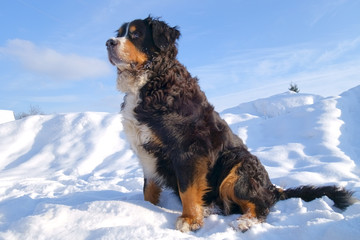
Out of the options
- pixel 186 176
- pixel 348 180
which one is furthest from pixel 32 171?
pixel 348 180

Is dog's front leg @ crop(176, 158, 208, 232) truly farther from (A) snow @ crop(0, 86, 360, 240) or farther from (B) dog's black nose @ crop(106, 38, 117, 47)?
(B) dog's black nose @ crop(106, 38, 117, 47)

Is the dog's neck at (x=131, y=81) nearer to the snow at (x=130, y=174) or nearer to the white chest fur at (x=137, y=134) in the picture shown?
the white chest fur at (x=137, y=134)

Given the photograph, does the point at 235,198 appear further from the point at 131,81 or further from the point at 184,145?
the point at 131,81

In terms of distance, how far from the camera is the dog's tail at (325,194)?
2.69m

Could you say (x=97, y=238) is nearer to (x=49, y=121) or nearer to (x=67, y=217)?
(x=67, y=217)

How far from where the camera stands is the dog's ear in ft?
10.4

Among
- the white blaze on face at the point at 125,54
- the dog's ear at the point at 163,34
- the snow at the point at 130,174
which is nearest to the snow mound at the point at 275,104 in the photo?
the snow at the point at 130,174

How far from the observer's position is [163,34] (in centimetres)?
324

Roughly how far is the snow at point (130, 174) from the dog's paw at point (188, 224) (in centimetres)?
7

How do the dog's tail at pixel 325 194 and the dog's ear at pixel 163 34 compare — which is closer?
the dog's tail at pixel 325 194

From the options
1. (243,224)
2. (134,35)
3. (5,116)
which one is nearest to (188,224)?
(243,224)

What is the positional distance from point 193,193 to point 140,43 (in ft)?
6.22

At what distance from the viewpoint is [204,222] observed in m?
2.58

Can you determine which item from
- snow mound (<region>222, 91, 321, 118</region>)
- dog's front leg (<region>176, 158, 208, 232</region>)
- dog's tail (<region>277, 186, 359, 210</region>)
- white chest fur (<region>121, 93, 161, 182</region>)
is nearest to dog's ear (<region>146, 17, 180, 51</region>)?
white chest fur (<region>121, 93, 161, 182</region>)
